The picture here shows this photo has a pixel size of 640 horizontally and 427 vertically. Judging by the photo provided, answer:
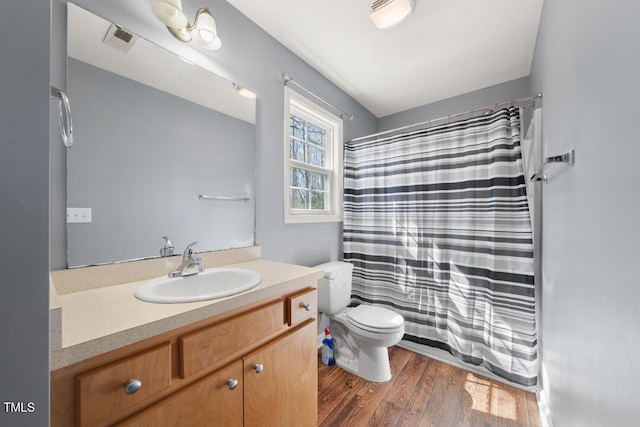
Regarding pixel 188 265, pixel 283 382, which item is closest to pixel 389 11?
pixel 188 265

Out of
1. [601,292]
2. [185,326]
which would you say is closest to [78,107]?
[185,326]

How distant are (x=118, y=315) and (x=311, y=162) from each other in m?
1.85

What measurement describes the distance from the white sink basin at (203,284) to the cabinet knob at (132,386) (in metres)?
0.29

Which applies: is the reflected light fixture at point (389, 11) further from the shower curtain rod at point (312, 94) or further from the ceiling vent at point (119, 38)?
the ceiling vent at point (119, 38)

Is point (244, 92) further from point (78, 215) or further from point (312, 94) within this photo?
point (78, 215)

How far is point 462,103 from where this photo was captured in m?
2.58

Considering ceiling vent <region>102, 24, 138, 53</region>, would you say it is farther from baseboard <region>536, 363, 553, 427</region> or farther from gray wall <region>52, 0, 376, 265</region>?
baseboard <region>536, 363, 553, 427</region>

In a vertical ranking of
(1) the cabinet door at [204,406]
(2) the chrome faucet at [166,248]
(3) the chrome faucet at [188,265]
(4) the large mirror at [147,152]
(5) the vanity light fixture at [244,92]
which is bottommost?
(1) the cabinet door at [204,406]

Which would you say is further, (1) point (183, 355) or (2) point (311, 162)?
(2) point (311, 162)

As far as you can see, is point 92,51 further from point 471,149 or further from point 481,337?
point 481,337

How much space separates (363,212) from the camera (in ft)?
7.99

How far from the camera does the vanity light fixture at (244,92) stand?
156cm

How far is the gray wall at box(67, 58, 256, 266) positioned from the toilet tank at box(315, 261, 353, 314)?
0.67m

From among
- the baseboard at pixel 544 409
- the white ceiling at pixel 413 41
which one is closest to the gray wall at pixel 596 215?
the baseboard at pixel 544 409
